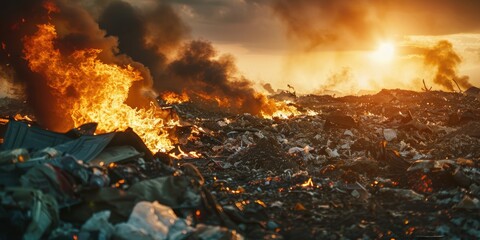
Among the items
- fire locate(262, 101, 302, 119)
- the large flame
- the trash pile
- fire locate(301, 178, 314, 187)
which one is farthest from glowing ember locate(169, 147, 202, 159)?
fire locate(262, 101, 302, 119)

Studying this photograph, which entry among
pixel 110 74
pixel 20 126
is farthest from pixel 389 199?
pixel 110 74

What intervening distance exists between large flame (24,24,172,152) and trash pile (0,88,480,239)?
1.60m

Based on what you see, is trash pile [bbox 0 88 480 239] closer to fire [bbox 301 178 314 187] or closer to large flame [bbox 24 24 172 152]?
fire [bbox 301 178 314 187]

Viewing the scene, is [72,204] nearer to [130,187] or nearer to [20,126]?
[130,187]

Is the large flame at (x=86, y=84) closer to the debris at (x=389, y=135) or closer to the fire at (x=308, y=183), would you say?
the fire at (x=308, y=183)

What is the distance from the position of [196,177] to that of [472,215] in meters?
4.39

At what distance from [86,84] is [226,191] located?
5.28 m

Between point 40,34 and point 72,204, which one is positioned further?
point 40,34

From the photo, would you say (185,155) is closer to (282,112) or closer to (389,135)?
(389,135)

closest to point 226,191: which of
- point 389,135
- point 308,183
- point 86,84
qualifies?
point 308,183

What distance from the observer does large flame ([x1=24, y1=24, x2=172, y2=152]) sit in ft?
34.0

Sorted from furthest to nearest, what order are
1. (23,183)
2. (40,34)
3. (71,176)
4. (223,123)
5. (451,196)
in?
(223,123) < (40,34) < (451,196) < (71,176) < (23,183)

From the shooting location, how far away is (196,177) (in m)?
6.23

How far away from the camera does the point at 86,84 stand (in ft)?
34.6
